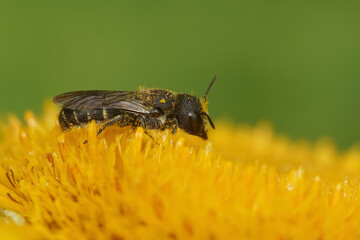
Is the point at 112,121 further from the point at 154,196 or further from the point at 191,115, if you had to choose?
the point at 154,196

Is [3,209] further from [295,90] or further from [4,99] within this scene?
[295,90]

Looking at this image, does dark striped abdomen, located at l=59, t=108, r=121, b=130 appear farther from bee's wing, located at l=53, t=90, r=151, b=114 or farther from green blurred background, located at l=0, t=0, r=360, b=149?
green blurred background, located at l=0, t=0, r=360, b=149

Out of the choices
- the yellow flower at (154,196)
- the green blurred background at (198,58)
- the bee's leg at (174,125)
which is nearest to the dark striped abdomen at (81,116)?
the yellow flower at (154,196)

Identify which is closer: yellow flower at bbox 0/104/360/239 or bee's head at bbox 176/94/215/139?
yellow flower at bbox 0/104/360/239

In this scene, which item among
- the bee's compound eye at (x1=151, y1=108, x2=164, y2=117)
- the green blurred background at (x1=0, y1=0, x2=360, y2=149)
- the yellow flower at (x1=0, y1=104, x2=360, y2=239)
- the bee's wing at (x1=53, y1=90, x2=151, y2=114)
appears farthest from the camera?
the green blurred background at (x1=0, y1=0, x2=360, y2=149)

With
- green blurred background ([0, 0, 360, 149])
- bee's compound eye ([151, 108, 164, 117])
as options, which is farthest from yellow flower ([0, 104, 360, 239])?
green blurred background ([0, 0, 360, 149])

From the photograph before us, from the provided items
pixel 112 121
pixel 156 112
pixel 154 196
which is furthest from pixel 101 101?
pixel 154 196
